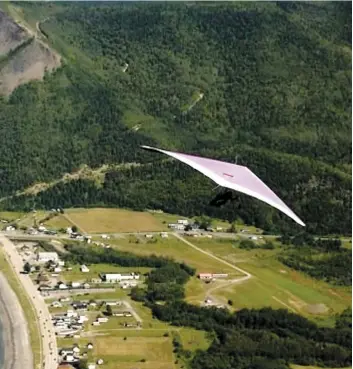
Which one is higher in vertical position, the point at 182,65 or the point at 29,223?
the point at 182,65

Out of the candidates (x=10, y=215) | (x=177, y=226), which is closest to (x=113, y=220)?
(x=177, y=226)

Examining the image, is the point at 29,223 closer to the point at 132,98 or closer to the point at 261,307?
the point at 261,307

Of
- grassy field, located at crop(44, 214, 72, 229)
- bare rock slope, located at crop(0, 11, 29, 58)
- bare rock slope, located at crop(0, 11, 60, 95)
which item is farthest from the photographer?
bare rock slope, located at crop(0, 11, 29, 58)

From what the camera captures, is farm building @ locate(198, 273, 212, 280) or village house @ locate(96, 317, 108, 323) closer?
village house @ locate(96, 317, 108, 323)

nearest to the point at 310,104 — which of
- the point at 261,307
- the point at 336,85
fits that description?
the point at 336,85

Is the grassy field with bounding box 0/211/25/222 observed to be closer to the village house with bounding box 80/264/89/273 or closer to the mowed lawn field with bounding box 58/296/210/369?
the village house with bounding box 80/264/89/273

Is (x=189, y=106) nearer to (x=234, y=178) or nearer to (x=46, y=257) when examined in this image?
(x=46, y=257)

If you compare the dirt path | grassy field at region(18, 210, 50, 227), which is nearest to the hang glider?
the dirt path

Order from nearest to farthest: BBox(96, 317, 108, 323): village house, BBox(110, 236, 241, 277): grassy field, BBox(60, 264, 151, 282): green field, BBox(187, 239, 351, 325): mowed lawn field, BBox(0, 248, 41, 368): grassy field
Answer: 1. BBox(0, 248, 41, 368): grassy field
2. BBox(96, 317, 108, 323): village house
3. BBox(187, 239, 351, 325): mowed lawn field
4. BBox(60, 264, 151, 282): green field
5. BBox(110, 236, 241, 277): grassy field
